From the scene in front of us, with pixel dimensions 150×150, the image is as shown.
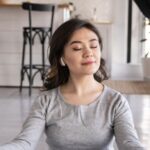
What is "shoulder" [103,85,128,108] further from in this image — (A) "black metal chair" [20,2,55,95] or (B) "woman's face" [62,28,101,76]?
(A) "black metal chair" [20,2,55,95]

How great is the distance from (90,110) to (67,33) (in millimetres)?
237

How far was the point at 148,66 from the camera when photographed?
5785 millimetres

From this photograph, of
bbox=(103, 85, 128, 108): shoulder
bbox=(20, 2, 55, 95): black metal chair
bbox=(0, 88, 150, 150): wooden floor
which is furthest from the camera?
bbox=(20, 2, 55, 95): black metal chair

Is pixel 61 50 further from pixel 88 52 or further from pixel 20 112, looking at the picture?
pixel 20 112

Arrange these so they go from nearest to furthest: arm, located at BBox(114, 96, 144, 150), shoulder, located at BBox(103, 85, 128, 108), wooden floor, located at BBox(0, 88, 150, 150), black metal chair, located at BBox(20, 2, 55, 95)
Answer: arm, located at BBox(114, 96, 144, 150) → shoulder, located at BBox(103, 85, 128, 108) → wooden floor, located at BBox(0, 88, 150, 150) → black metal chair, located at BBox(20, 2, 55, 95)

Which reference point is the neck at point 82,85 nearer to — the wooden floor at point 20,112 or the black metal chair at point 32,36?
the wooden floor at point 20,112

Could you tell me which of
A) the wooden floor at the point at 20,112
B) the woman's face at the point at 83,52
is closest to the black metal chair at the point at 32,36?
the wooden floor at the point at 20,112

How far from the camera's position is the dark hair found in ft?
3.65

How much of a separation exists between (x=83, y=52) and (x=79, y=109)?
0.55 feet

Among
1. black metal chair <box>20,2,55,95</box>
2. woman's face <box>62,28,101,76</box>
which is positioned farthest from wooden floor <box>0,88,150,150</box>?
woman's face <box>62,28,101,76</box>

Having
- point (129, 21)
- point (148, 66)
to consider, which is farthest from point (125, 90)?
point (129, 21)

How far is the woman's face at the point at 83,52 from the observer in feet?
3.47

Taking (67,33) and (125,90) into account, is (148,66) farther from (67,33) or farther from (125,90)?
(67,33)

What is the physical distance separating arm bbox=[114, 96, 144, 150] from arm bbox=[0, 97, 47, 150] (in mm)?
216
